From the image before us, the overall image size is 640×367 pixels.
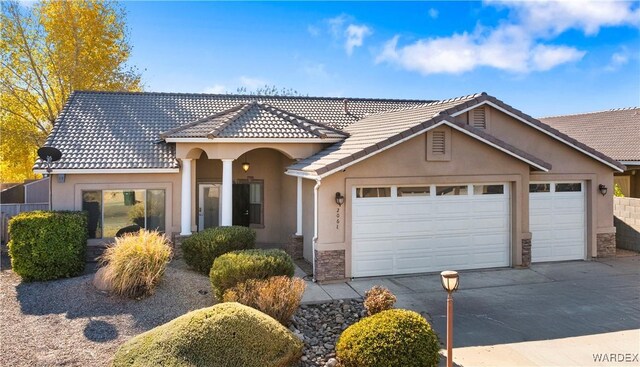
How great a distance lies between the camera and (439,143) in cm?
1284

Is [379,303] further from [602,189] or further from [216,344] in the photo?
[602,189]

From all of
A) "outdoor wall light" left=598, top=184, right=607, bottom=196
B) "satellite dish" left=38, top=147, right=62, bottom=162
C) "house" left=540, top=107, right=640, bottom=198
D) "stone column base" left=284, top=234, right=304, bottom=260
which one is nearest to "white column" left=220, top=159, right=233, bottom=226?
"stone column base" left=284, top=234, right=304, bottom=260

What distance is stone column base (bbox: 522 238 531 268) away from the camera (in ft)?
Answer: 44.5

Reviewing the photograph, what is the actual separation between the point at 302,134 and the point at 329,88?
18922 mm

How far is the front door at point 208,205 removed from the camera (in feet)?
55.9

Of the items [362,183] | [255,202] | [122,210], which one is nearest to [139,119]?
[122,210]

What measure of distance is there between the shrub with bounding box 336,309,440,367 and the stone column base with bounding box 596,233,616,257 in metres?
10.4

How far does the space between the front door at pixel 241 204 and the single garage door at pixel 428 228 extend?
6117mm

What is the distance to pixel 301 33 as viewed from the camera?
19.6 metres

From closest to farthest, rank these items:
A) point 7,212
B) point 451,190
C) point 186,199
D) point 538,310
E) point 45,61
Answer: point 538,310 < point 451,190 < point 186,199 < point 7,212 < point 45,61

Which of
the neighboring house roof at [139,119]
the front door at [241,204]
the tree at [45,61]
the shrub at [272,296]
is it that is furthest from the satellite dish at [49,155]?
the tree at [45,61]

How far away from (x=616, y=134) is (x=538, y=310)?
16.0 metres

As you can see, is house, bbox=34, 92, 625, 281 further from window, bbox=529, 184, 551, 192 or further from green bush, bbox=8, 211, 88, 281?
green bush, bbox=8, 211, 88, 281

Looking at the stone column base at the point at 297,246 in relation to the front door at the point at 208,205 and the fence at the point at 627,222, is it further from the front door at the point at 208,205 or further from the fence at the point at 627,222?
the fence at the point at 627,222
